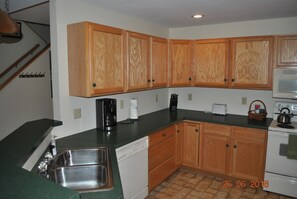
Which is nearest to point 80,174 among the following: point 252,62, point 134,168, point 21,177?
point 21,177

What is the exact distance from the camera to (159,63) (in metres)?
3.52

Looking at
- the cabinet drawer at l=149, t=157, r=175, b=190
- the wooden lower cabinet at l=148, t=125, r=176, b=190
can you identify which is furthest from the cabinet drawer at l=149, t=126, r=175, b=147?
the cabinet drawer at l=149, t=157, r=175, b=190

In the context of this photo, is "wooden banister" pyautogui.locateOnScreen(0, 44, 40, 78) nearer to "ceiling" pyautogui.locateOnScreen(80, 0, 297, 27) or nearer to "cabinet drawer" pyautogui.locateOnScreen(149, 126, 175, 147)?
"ceiling" pyautogui.locateOnScreen(80, 0, 297, 27)

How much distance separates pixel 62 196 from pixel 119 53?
1987 mm

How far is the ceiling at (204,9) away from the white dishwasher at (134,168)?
4.99ft

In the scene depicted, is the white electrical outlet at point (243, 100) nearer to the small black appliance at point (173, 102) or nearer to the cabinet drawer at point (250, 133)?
the cabinet drawer at point (250, 133)

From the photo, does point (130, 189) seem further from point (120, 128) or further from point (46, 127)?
point (46, 127)

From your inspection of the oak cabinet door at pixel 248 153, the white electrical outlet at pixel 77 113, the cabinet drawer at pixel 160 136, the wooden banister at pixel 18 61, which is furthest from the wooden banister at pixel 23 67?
the oak cabinet door at pixel 248 153

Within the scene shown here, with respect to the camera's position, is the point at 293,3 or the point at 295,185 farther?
the point at 295,185

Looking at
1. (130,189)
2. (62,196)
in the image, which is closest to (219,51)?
(130,189)

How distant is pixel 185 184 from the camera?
3379 mm

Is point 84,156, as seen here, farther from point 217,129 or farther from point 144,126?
point 217,129

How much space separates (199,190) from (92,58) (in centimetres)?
221

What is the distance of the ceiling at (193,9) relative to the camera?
8.47ft
